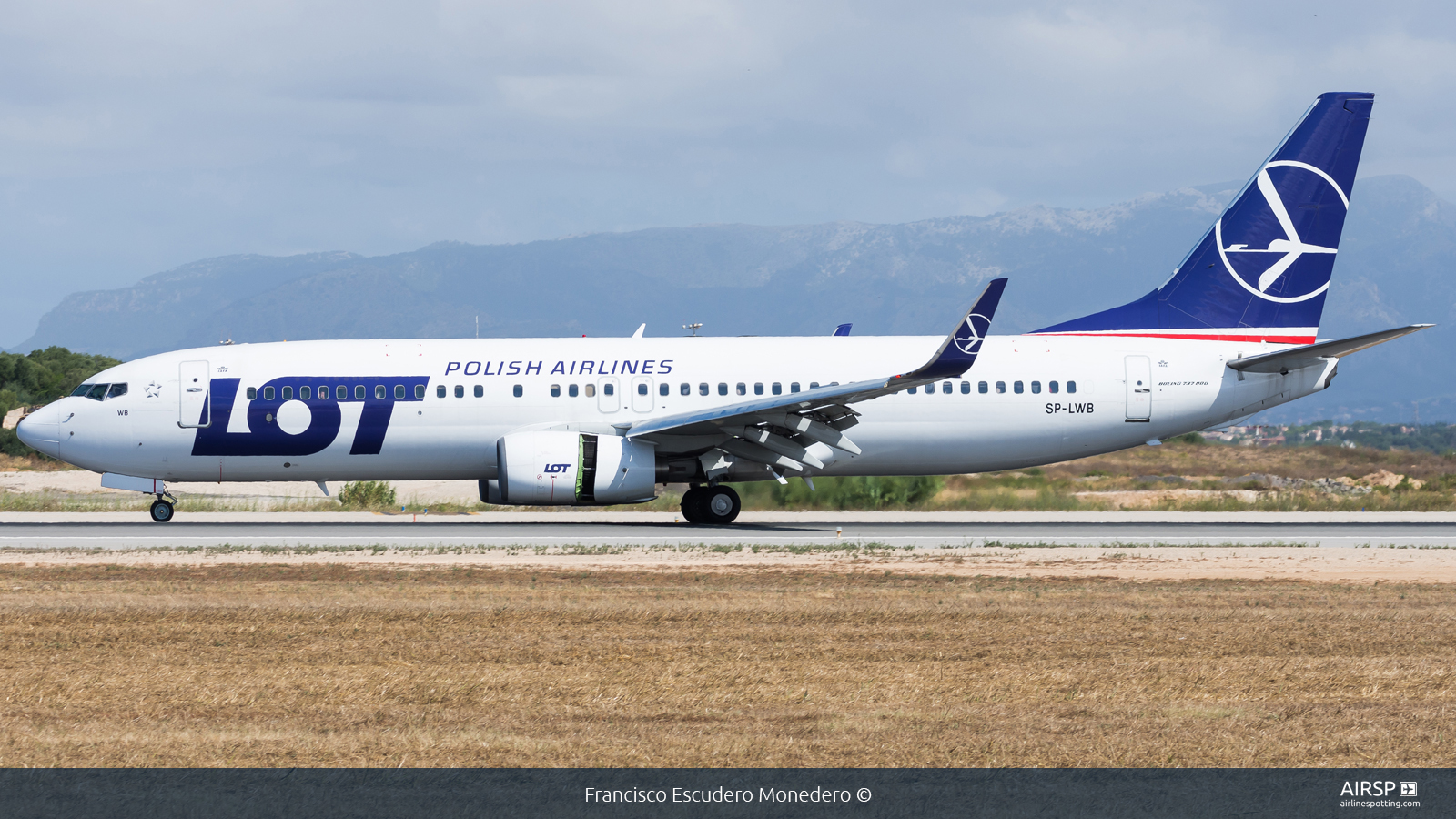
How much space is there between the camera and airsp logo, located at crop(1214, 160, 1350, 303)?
1141 inches

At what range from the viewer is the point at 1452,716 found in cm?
889

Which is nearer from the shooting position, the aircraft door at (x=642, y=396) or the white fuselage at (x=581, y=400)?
the white fuselage at (x=581, y=400)

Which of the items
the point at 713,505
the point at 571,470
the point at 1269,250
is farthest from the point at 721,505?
the point at 1269,250

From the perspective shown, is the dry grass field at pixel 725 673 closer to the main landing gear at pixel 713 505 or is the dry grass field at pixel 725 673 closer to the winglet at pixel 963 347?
the winglet at pixel 963 347

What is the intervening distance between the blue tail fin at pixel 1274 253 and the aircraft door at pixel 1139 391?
4.44 feet

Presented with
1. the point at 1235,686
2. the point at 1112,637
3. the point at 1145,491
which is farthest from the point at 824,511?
the point at 1235,686

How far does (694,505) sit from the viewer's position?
26906 millimetres

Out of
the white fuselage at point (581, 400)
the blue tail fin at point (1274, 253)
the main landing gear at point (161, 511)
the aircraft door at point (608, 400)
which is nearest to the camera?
the white fuselage at point (581, 400)
